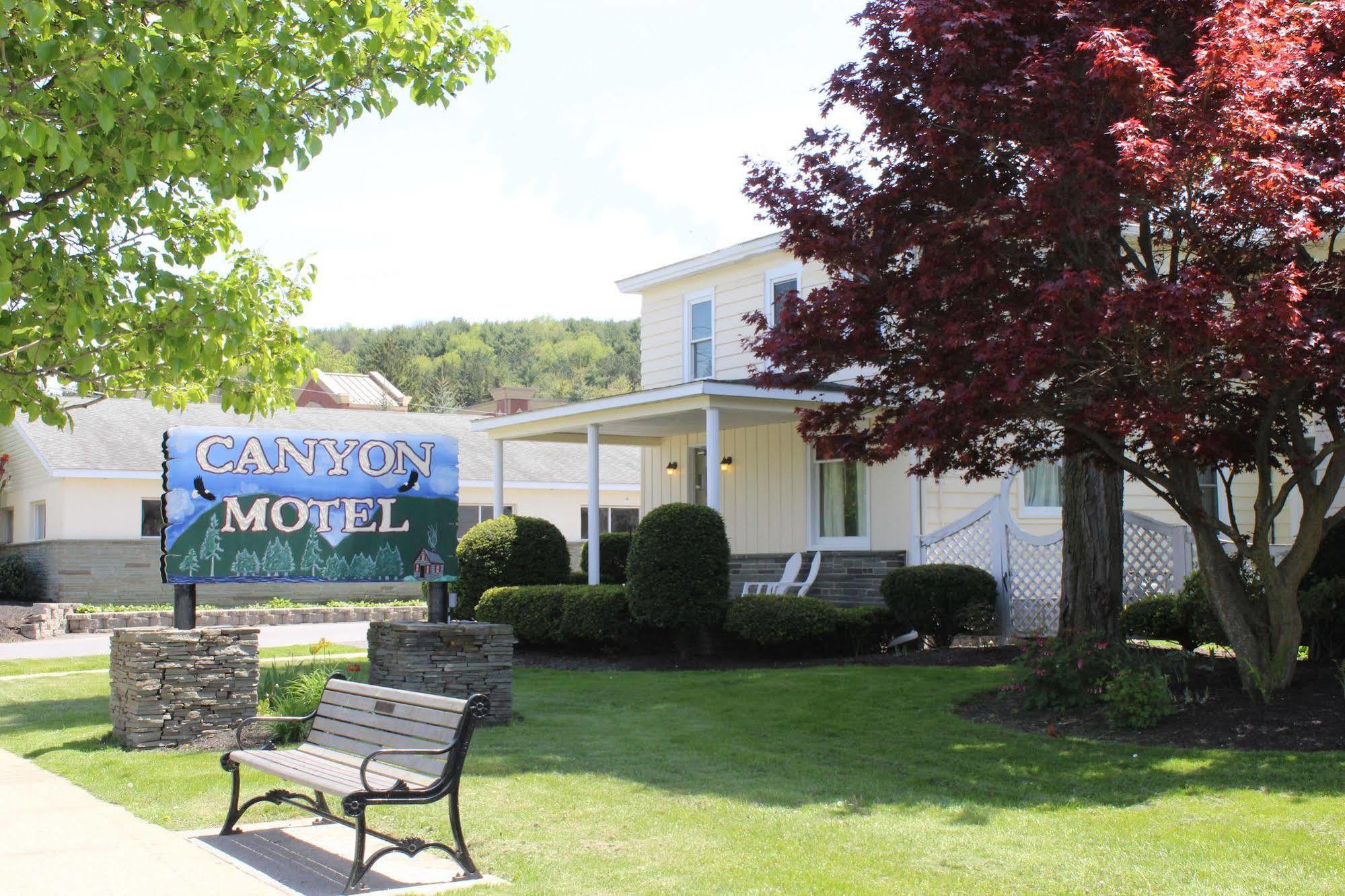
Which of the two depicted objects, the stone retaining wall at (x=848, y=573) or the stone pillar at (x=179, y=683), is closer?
the stone pillar at (x=179, y=683)

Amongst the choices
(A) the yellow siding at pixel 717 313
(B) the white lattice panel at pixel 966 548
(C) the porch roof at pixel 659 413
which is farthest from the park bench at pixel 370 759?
(A) the yellow siding at pixel 717 313

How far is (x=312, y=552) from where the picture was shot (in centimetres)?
1146

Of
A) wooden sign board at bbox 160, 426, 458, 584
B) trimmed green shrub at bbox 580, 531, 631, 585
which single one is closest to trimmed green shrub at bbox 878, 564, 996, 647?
wooden sign board at bbox 160, 426, 458, 584

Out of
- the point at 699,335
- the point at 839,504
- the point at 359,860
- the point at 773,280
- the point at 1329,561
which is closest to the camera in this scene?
the point at 359,860

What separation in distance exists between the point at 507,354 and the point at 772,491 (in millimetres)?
84710

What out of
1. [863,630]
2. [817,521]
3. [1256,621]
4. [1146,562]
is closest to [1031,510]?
[817,521]

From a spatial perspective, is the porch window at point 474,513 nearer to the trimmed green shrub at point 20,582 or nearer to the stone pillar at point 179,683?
the trimmed green shrub at point 20,582

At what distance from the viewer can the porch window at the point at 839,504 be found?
1870 cm

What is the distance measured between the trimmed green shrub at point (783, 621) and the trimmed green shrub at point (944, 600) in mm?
989

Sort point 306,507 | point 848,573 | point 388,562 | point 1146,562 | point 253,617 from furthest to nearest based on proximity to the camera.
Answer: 1. point 253,617
2. point 848,573
3. point 1146,562
4. point 388,562
5. point 306,507

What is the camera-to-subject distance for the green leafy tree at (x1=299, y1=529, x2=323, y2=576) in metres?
11.4

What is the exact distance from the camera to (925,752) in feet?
29.7

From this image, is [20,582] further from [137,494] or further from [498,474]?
[498,474]

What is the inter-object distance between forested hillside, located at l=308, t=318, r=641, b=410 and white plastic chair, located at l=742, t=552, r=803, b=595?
2606 inches
